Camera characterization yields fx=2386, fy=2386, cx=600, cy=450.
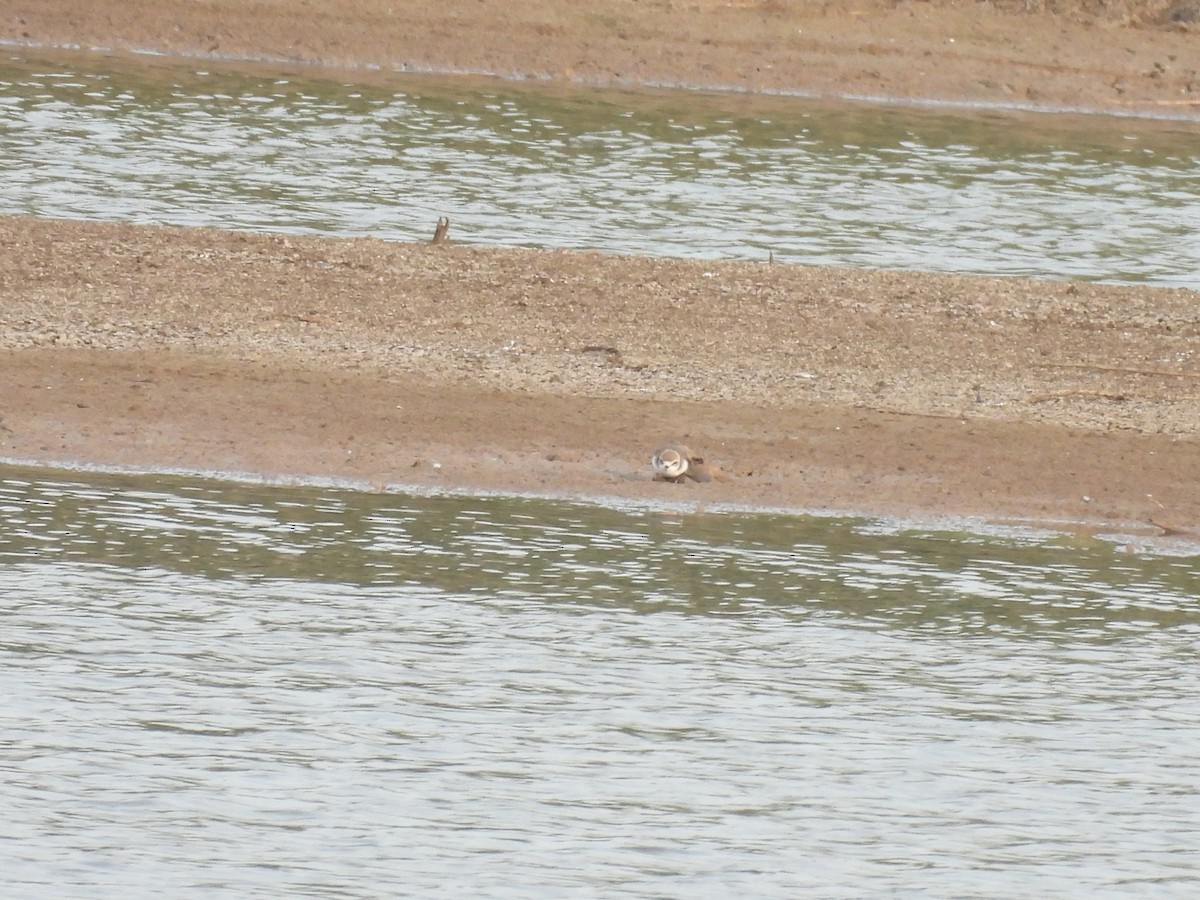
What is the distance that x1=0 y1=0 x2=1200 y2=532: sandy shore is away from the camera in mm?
10922

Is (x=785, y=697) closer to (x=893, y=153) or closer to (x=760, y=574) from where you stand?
(x=760, y=574)

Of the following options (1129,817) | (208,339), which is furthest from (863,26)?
(1129,817)

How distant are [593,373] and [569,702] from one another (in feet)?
15.1

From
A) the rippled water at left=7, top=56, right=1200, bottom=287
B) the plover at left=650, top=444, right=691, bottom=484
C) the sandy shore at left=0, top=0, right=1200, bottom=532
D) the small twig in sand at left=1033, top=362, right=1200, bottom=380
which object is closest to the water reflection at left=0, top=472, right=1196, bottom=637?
the plover at left=650, top=444, right=691, bottom=484

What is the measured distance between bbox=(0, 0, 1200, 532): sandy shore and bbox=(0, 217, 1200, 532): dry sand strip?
2 cm

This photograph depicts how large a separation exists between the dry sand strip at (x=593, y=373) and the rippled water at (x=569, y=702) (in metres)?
0.60

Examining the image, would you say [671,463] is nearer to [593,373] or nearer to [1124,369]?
[593,373]

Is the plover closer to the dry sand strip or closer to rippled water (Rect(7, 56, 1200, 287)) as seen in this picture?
the dry sand strip

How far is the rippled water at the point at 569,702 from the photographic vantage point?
6.54 meters

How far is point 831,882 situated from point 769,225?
10554mm

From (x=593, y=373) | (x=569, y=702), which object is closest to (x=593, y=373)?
(x=593, y=373)

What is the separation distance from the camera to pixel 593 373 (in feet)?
40.0

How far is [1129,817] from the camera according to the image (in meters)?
7.03

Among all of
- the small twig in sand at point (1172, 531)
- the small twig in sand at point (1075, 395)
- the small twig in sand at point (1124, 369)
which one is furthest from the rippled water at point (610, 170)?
the small twig in sand at point (1172, 531)
